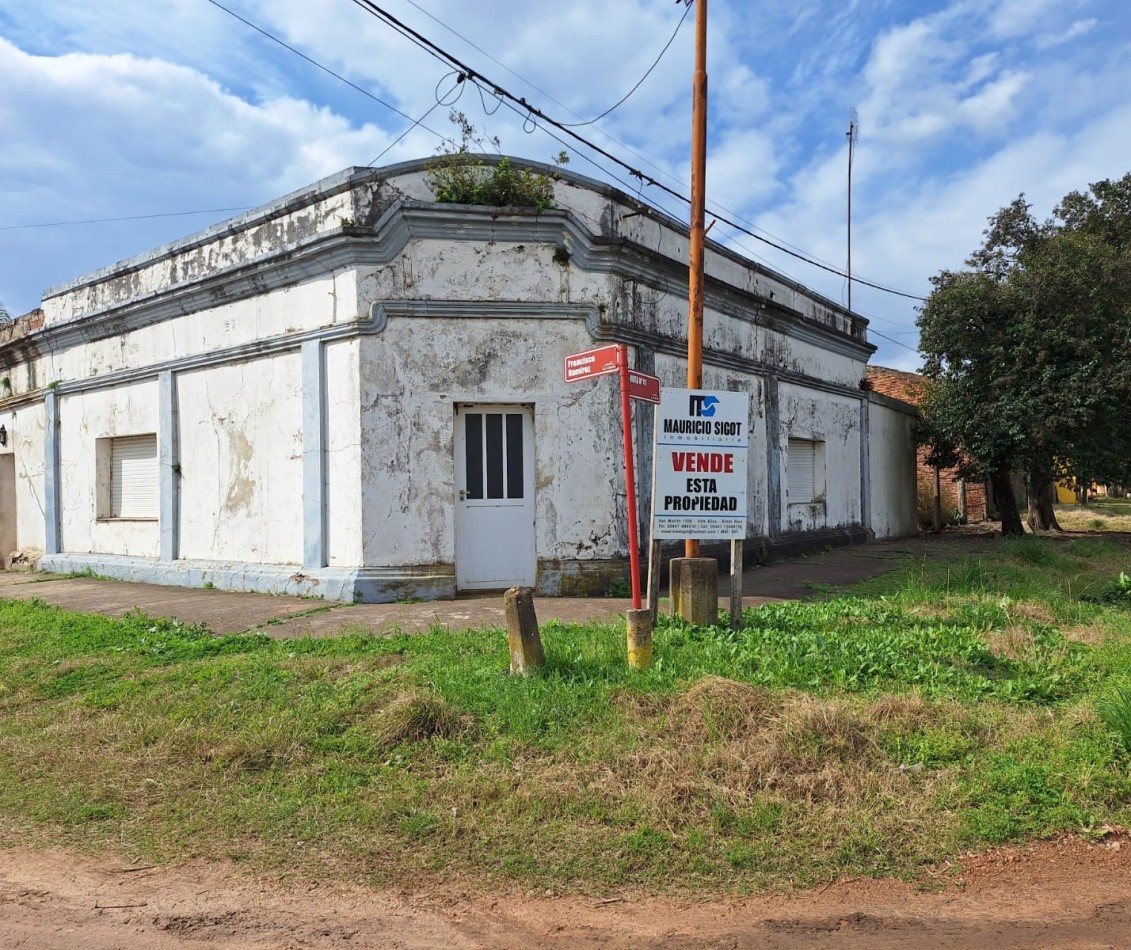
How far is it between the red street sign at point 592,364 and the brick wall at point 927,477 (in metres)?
16.1

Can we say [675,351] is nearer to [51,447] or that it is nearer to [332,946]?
[332,946]

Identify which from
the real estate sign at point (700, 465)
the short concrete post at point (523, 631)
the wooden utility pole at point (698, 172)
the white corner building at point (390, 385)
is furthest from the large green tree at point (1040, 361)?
the short concrete post at point (523, 631)

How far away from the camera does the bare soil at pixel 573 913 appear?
10.4 ft

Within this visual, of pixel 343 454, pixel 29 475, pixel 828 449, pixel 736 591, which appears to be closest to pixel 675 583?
pixel 736 591

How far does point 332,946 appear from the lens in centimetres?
313

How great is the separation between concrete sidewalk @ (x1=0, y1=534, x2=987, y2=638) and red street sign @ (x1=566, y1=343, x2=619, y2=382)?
2.50 m

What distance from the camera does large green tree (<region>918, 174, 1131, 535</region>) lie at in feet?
Result: 48.8

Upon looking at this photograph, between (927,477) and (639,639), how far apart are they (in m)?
18.2

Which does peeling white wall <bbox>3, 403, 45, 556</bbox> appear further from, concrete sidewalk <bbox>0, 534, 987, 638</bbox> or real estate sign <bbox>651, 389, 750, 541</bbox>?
real estate sign <bbox>651, 389, 750, 541</bbox>

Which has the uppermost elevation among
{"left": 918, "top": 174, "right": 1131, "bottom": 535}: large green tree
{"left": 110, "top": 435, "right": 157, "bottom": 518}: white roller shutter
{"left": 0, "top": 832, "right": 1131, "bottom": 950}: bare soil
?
{"left": 918, "top": 174, "right": 1131, "bottom": 535}: large green tree

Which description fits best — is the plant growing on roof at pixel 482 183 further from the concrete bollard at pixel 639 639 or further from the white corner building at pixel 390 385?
the concrete bollard at pixel 639 639

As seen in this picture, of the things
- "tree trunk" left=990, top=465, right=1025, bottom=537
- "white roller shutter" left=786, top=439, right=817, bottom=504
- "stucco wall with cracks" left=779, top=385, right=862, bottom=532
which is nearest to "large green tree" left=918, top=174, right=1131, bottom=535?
"tree trunk" left=990, top=465, right=1025, bottom=537

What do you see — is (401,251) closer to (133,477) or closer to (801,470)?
(133,477)

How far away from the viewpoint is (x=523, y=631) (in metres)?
5.72
